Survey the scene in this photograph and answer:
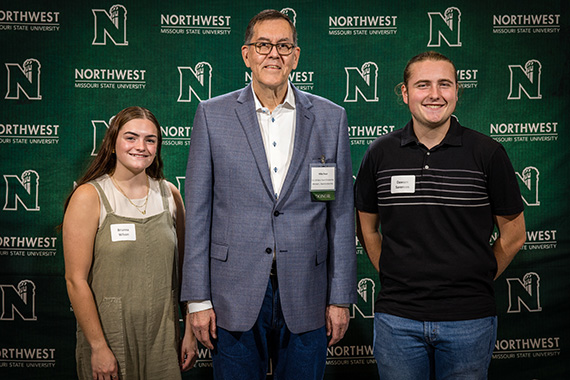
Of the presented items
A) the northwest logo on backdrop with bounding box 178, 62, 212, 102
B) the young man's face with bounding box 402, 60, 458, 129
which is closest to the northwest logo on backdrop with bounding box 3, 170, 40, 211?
the northwest logo on backdrop with bounding box 178, 62, 212, 102

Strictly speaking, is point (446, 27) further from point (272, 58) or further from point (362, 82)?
point (272, 58)

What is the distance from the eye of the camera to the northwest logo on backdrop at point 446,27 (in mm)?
3289

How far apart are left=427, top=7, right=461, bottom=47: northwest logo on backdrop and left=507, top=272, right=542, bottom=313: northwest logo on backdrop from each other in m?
1.61

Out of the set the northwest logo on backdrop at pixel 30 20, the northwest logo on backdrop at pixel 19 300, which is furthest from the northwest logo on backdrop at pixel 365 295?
the northwest logo on backdrop at pixel 30 20

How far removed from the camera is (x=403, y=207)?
1.88 m

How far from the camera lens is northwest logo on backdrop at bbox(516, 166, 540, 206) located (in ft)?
11.0

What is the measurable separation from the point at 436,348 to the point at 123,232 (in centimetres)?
129

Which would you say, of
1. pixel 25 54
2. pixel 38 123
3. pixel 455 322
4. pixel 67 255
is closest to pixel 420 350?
pixel 455 322

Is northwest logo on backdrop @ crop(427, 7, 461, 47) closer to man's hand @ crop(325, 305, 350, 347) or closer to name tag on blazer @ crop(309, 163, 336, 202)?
name tag on blazer @ crop(309, 163, 336, 202)

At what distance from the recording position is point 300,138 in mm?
1911

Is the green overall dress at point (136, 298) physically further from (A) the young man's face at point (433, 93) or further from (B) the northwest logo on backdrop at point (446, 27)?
(B) the northwest logo on backdrop at point (446, 27)

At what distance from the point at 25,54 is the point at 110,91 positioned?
0.59 metres

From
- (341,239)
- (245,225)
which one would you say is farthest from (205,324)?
(341,239)

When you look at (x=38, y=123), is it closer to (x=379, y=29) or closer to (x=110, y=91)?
(x=110, y=91)
